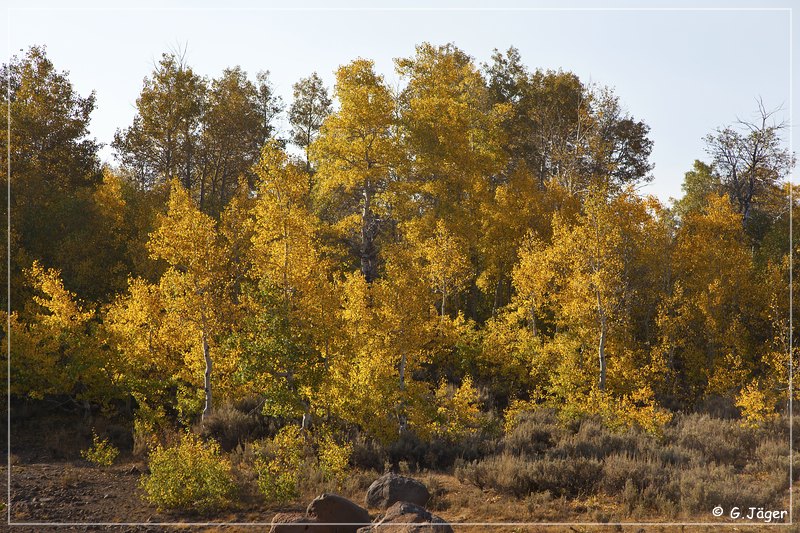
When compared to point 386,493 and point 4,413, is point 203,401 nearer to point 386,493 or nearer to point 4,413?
point 4,413

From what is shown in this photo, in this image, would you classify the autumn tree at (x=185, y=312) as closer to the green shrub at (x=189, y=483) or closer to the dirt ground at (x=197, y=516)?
the dirt ground at (x=197, y=516)

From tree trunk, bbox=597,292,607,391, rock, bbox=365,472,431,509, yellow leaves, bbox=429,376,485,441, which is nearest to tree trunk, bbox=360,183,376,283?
yellow leaves, bbox=429,376,485,441

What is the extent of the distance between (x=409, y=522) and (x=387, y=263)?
13263 mm

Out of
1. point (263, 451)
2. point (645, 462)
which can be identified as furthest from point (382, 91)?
point (645, 462)

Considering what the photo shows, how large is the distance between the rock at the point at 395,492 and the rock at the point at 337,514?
66.5 inches

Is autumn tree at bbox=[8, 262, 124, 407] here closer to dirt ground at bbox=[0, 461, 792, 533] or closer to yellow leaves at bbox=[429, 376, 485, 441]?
dirt ground at bbox=[0, 461, 792, 533]

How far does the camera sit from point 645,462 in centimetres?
1767

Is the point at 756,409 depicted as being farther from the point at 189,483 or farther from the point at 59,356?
the point at 59,356

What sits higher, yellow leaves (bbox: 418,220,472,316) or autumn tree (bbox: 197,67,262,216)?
autumn tree (bbox: 197,67,262,216)

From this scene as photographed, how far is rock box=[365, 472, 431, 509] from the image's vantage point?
48.1ft

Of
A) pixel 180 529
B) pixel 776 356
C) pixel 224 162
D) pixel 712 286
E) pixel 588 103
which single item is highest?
pixel 588 103

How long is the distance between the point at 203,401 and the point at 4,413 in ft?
26.3

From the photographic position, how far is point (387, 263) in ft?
79.2

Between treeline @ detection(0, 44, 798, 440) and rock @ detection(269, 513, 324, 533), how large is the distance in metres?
5.52
